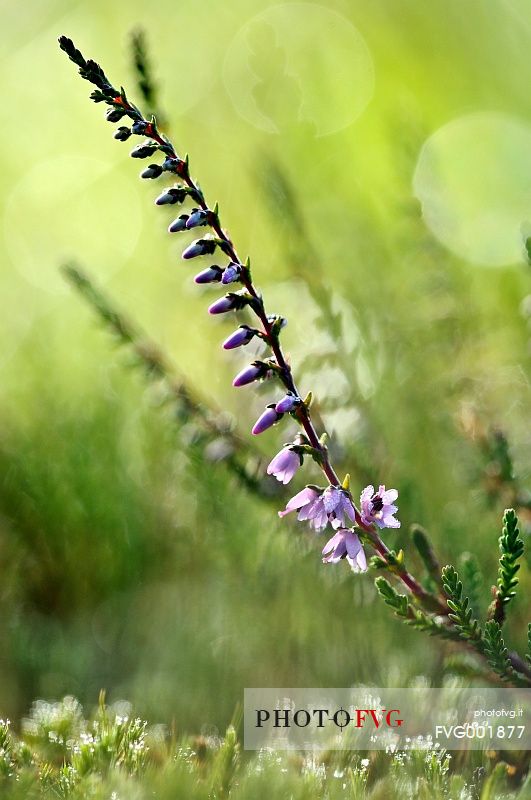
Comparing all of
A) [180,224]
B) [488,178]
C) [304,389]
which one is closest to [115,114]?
[180,224]

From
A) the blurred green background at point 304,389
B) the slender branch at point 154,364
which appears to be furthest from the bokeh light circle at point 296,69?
the slender branch at point 154,364

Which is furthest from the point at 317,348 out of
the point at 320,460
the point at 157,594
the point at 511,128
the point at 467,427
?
the point at 511,128

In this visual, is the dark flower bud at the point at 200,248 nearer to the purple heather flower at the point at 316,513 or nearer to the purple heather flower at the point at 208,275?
the purple heather flower at the point at 208,275

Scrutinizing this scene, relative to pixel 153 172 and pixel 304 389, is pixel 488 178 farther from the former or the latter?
pixel 153 172

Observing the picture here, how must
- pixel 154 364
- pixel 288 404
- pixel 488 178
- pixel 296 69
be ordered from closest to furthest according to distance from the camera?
pixel 288 404 → pixel 154 364 → pixel 488 178 → pixel 296 69

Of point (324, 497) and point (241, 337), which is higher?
point (241, 337)

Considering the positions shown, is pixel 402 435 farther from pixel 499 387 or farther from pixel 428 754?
pixel 428 754

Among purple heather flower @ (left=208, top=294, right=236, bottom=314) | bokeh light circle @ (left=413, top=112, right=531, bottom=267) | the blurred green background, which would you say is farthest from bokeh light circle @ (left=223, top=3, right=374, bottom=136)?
purple heather flower @ (left=208, top=294, right=236, bottom=314)
